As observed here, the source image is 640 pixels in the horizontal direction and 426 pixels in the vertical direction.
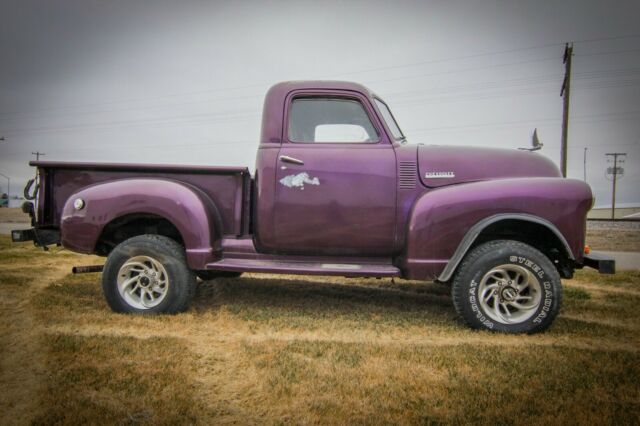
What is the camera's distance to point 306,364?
2.70m

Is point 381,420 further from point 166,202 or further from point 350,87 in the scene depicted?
point 350,87

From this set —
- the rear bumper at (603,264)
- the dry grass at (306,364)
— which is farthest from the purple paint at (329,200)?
the dry grass at (306,364)

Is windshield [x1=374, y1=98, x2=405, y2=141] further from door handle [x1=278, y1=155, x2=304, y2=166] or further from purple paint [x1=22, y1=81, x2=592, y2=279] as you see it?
door handle [x1=278, y1=155, x2=304, y2=166]

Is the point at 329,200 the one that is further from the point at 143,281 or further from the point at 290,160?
the point at 143,281

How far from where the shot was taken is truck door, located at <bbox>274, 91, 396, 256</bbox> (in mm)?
3678

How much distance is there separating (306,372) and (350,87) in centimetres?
260

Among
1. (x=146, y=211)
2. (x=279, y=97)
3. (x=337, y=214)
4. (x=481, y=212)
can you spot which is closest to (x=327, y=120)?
(x=279, y=97)

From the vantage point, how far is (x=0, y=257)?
654 centimetres

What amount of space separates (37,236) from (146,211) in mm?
1176

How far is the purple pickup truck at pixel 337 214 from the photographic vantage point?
341 cm

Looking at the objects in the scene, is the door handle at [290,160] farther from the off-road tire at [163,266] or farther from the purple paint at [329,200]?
the off-road tire at [163,266]

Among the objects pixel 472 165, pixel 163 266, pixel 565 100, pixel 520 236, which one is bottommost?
pixel 163 266

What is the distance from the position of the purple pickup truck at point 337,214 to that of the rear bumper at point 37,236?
1cm

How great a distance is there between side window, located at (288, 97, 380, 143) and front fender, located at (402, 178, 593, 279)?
925 mm
